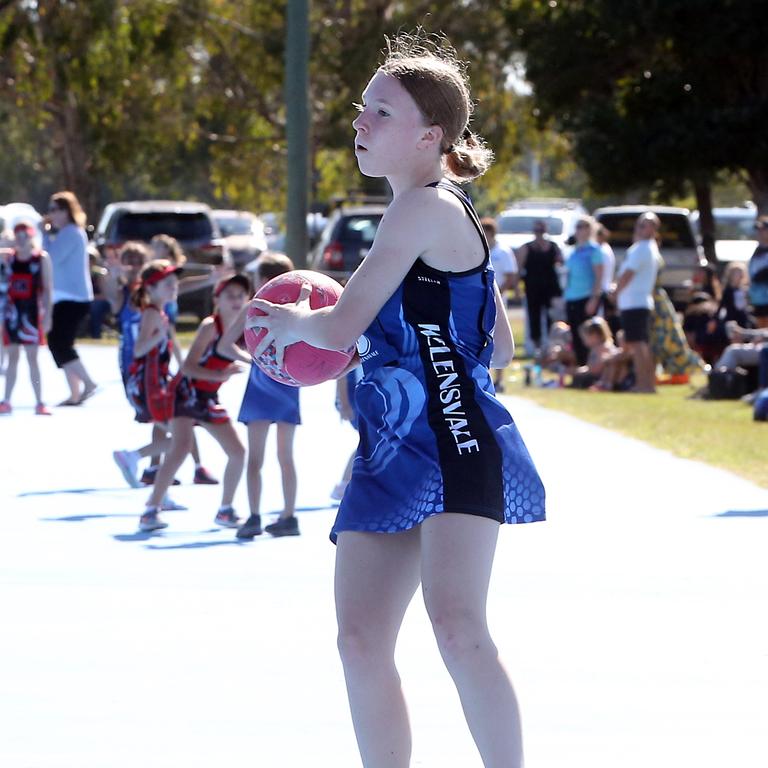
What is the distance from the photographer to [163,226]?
92.0 feet

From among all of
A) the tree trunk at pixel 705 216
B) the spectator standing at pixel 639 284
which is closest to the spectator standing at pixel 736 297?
the spectator standing at pixel 639 284

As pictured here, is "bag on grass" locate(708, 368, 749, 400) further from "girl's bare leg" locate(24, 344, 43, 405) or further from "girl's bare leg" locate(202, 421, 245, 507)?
"girl's bare leg" locate(202, 421, 245, 507)

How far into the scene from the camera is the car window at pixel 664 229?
94.6 feet

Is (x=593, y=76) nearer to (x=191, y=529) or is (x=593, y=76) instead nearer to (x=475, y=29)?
(x=475, y=29)

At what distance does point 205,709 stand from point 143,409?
4.88 metres

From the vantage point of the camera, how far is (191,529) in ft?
28.5

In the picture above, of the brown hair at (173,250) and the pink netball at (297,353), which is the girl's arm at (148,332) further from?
the pink netball at (297,353)

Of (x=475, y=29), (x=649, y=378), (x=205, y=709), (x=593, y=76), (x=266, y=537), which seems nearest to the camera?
(x=205, y=709)

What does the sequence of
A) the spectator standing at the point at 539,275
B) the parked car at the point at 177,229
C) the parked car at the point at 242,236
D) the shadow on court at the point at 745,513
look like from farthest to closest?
the parked car at the point at 242,236 → the parked car at the point at 177,229 → the spectator standing at the point at 539,275 → the shadow on court at the point at 745,513

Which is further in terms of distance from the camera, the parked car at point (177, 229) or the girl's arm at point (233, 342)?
the parked car at point (177, 229)

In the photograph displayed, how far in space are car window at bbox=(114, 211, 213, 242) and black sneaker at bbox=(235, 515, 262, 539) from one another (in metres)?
19.7

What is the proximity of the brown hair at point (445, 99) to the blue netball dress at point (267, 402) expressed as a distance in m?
4.47

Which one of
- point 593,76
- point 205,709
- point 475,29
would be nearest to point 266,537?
point 205,709

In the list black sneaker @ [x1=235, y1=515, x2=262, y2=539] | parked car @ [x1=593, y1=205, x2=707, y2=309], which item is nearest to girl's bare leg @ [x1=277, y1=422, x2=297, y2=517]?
black sneaker @ [x1=235, y1=515, x2=262, y2=539]
